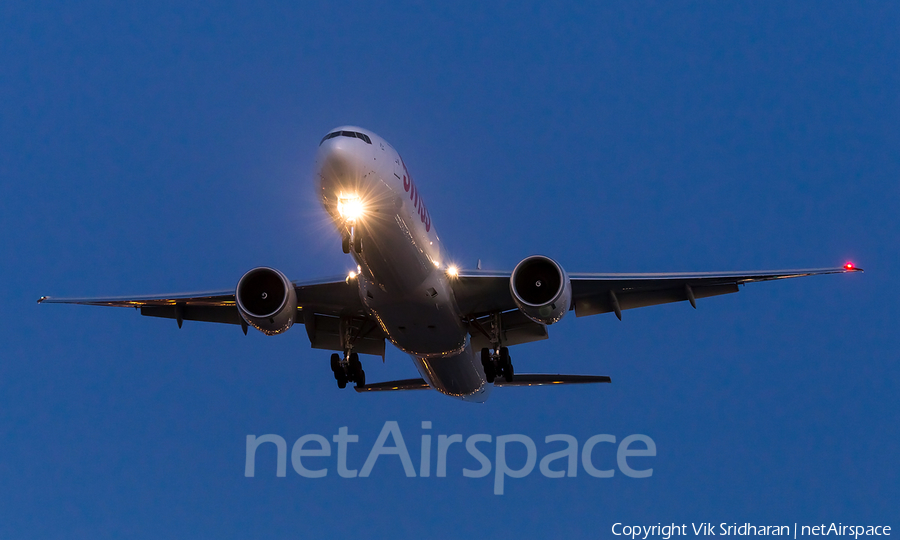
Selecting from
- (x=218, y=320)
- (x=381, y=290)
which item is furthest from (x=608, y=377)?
(x=218, y=320)

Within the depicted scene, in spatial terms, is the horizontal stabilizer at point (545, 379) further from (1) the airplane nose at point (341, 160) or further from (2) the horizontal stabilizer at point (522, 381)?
(1) the airplane nose at point (341, 160)

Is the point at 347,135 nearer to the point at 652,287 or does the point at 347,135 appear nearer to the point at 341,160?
the point at 341,160

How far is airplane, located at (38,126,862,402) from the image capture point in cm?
1666

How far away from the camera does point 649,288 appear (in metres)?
20.9

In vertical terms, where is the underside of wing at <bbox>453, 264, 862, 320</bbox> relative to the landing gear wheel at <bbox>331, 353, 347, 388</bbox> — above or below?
above

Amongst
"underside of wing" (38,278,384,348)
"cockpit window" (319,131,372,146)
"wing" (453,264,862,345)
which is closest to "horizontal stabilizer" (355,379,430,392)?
"underside of wing" (38,278,384,348)

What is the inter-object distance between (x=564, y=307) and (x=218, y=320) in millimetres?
10088

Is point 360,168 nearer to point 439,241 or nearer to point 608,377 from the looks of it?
point 439,241

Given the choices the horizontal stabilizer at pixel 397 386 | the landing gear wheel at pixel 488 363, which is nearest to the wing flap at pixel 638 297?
the landing gear wheel at pixel 488 363

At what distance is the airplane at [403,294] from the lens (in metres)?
16.7

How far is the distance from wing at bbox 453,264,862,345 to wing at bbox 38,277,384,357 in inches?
111

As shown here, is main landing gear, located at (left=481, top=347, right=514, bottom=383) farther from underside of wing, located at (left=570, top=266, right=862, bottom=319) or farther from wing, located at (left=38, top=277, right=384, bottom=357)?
wing, located at (left=38, top=277, right=384, bottom=357)

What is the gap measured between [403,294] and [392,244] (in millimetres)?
1550

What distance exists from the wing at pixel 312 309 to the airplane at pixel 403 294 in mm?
31
